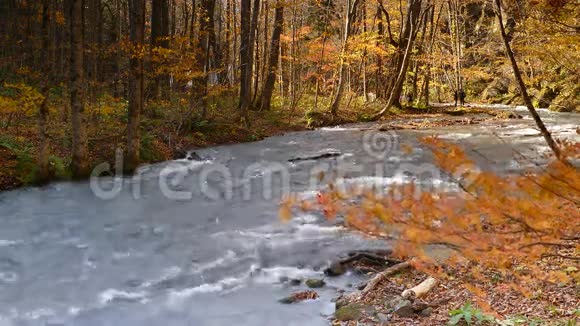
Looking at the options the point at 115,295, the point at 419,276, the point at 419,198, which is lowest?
the point at 115,295

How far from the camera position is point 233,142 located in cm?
1688

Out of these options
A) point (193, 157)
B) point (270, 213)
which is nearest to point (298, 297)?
point (270, 213)

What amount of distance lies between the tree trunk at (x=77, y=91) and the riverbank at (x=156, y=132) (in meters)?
0.38

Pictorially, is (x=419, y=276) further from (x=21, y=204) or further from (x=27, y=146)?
(x=27, y=146)

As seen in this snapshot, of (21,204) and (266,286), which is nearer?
(266,286)

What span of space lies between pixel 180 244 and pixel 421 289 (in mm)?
3934

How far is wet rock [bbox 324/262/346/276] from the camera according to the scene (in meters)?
5.96

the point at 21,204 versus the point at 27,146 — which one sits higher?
the point at 27,146

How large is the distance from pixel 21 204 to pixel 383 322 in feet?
25.8

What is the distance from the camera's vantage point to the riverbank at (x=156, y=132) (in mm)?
10578

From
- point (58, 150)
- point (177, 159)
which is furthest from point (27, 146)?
point (177, 159)

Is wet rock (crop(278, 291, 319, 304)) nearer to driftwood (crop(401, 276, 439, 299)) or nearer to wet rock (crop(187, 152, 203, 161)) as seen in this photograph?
driftwood (crop(401, 276, 439, 299))

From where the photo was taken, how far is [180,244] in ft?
24.0

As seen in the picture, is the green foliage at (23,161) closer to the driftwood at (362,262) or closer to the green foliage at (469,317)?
the driftwood at (362,262)
